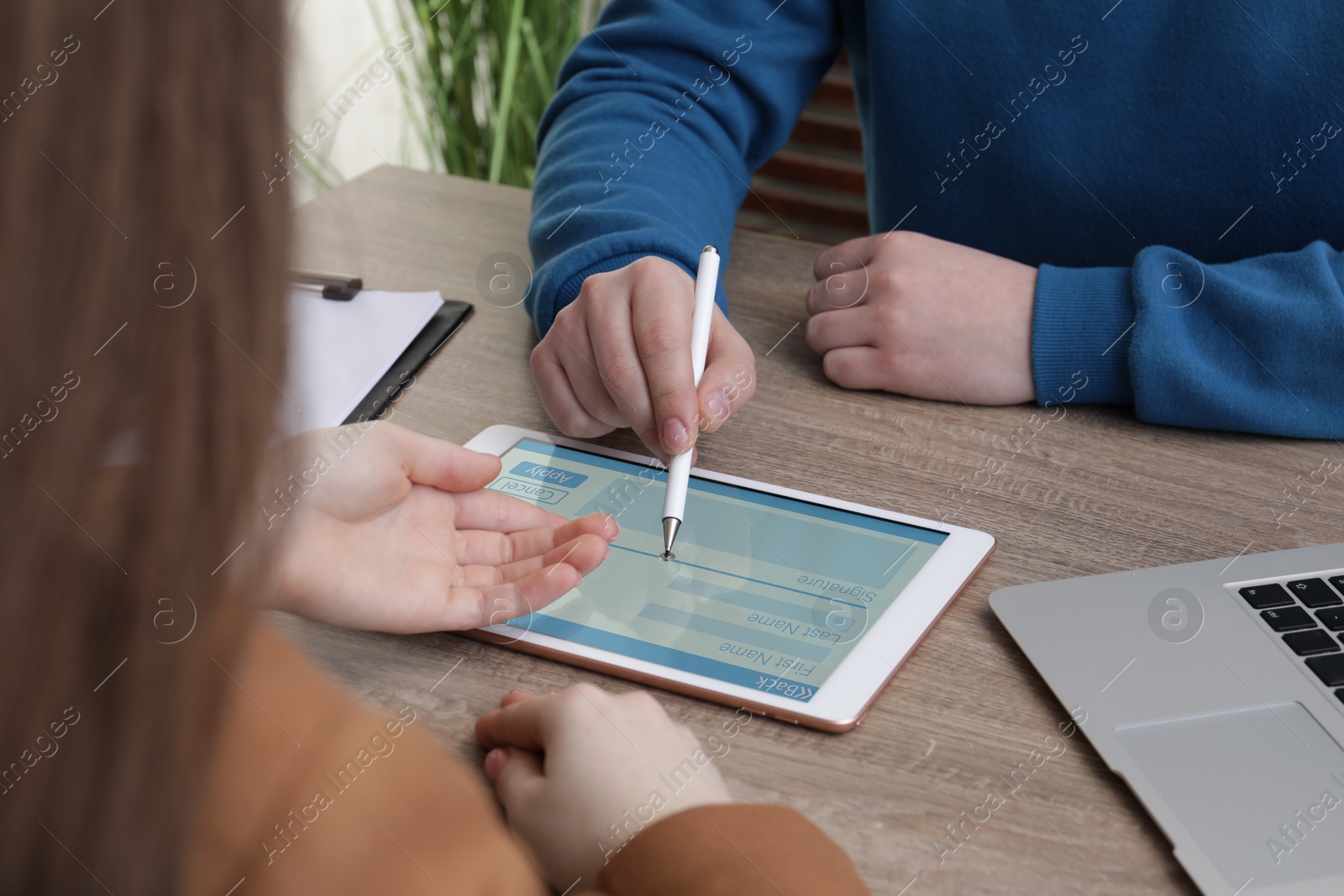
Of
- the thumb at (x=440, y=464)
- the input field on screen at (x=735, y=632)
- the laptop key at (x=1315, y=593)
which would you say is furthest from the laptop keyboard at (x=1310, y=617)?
the thumb at (x=440, y=464)

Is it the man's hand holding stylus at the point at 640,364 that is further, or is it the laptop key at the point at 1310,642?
the man's hand holding stylus at the point at 640,364

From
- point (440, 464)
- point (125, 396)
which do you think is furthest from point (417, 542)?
point (125, 396)

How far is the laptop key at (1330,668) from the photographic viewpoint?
1.79 feet

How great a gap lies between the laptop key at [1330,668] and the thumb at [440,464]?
52 centimetres

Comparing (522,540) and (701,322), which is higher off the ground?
(701,322)

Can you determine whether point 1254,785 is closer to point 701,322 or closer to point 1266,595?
point 1266,595

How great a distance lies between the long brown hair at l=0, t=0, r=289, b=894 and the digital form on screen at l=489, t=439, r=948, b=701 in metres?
0.30

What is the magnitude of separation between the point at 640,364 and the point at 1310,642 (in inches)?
18.7

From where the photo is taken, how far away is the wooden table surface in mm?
482

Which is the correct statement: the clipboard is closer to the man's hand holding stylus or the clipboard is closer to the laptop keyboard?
the man's hand holding stylus

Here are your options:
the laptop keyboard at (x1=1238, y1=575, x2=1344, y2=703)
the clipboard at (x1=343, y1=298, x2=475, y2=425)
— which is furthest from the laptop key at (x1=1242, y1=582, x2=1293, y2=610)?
the clipboard at (x1=343, y1=298, x2=475, y2=425)

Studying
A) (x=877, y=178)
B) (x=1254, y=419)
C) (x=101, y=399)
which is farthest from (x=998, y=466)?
(x=101, y=399)

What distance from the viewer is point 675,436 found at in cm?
71

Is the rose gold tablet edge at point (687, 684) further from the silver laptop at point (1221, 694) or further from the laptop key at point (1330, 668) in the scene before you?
the laptop key at point (1330, 668)
